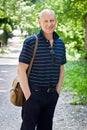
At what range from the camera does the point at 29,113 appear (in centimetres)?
447

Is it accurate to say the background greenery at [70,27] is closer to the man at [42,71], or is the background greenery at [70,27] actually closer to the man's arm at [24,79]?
the man at [42,71]

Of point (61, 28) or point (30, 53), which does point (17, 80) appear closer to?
point (30, 53)

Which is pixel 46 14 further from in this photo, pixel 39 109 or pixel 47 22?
pixel 39 109

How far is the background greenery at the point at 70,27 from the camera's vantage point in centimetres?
1357

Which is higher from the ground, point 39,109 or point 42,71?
point 42,71

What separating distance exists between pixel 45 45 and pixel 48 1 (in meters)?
30.1

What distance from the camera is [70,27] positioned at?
33.3m

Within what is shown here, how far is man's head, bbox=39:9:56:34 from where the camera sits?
172 inches

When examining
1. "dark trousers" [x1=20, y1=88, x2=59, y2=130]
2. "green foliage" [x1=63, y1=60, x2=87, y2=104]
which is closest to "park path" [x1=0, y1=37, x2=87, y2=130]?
"green foliage" [x1=63, y1=60, x2=87, y2=104]

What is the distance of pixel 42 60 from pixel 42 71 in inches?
4.6

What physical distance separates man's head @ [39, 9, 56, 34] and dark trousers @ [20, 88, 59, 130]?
0.65m

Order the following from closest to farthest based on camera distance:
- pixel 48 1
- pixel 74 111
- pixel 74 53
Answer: pixel 74 111 → pixel 74 53 → pixel 48 1

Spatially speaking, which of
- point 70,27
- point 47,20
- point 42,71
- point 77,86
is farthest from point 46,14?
point 70,27

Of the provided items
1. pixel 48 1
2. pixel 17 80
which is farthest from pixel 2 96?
pixel 48 1
